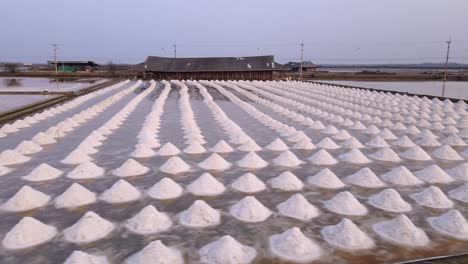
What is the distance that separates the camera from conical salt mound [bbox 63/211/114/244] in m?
5.17

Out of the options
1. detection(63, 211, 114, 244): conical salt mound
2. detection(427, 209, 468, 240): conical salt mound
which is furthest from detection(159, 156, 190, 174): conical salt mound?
detection(427, 209, 468, 240): conical salt mound

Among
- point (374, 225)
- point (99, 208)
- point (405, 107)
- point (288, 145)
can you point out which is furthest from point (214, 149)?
Result: point (405, 107)

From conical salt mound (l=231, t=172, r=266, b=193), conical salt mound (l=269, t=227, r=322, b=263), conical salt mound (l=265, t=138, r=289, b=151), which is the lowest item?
conical salt mound (l=269, t=227, r=322, b=263)

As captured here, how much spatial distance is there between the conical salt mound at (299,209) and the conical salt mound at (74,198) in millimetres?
3436

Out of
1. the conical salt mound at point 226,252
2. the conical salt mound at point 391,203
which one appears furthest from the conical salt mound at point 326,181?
the conical salt mound at point 226,252

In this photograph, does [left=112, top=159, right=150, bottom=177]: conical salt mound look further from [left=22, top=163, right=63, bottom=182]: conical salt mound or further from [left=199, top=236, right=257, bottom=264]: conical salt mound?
[left=199, top=236, right=257, bottom=264]: conical salt mound

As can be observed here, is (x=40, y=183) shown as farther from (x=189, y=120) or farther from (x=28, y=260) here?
(x=189, y=120)

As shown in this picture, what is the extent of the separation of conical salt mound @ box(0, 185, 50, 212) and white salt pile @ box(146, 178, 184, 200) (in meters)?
1.88

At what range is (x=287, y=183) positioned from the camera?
7.24 metres

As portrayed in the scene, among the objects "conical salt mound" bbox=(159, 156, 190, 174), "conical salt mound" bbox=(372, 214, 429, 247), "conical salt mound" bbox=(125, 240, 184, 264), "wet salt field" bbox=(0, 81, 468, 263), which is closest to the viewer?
"conical salt mound" bbox=(125, 240, 184, 264)

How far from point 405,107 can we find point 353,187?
11.5 metres

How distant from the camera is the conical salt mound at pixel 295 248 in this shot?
4.77 meters

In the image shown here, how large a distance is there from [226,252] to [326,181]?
3402 millimetres

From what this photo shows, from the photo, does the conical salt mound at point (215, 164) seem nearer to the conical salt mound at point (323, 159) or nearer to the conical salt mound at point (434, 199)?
the conical salt mound at point (323, 159)
